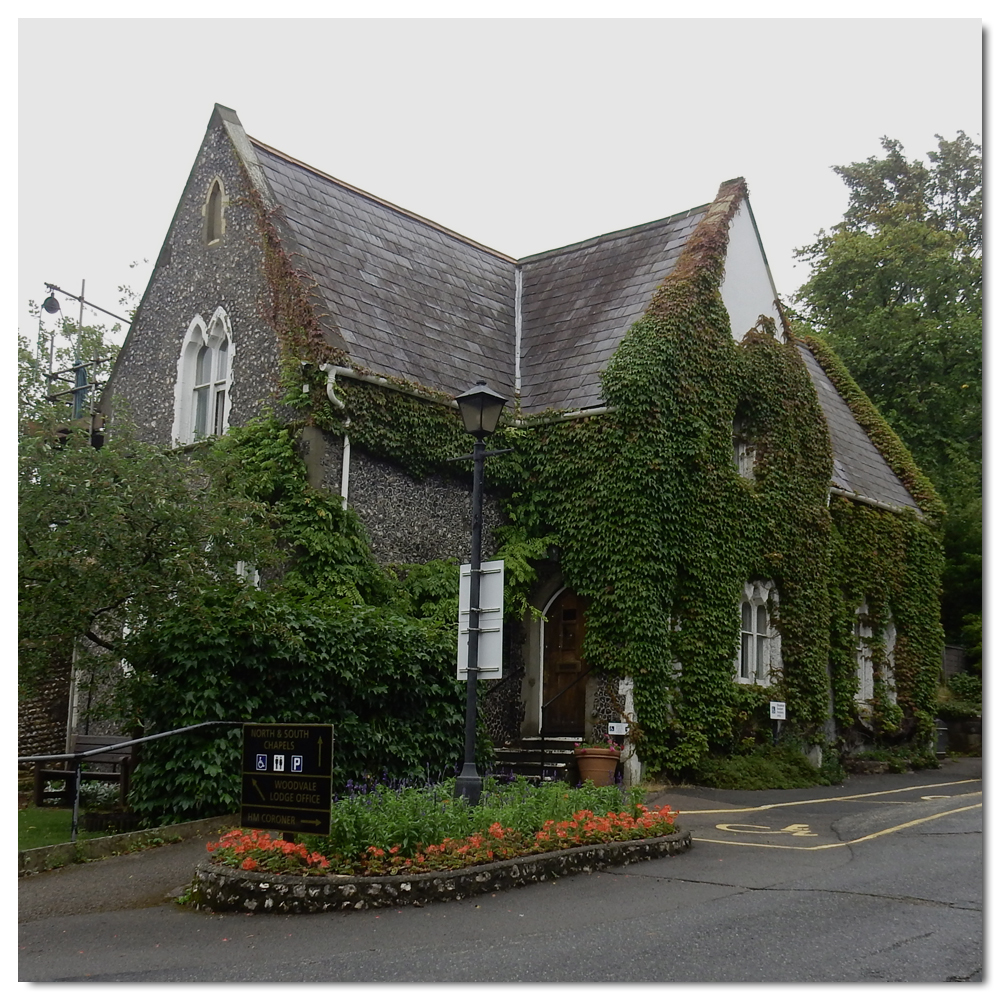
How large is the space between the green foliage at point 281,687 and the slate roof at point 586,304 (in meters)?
6.12

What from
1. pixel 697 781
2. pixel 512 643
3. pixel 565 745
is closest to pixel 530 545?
pixel 512 643

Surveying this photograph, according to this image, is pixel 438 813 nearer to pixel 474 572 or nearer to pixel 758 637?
pixel 474 572

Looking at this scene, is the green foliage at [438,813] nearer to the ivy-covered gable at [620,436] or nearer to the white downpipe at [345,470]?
the ivy-covered gable at [620,436]

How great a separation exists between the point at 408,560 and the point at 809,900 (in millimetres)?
9141

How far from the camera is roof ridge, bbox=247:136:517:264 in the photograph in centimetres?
1902

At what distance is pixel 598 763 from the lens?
605 inches

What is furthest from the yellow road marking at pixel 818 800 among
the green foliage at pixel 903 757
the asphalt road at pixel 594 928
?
the asphalt road at pixel 594 928

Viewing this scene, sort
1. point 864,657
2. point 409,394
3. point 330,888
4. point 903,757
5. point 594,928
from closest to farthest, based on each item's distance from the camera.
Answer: point 594,928 < point 330,888 < point 409,394 < point 903,757 < point 864,657

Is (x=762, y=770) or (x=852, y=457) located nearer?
(x=762, y=770)

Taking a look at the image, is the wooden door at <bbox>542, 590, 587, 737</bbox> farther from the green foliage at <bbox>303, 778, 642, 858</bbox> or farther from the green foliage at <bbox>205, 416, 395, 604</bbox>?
the green foliage at <bbox>303, 778, 642, 858</bbox>

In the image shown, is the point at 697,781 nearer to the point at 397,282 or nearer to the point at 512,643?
the point at 512,643

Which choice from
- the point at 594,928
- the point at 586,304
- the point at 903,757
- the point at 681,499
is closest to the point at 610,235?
the point at 586,304

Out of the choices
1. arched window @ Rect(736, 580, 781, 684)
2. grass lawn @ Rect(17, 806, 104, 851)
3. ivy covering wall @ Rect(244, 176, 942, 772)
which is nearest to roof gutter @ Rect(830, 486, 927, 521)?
ivy covering wall @ Rect(244, 176, 942, 772)

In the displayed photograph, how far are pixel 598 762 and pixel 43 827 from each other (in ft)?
23.3
